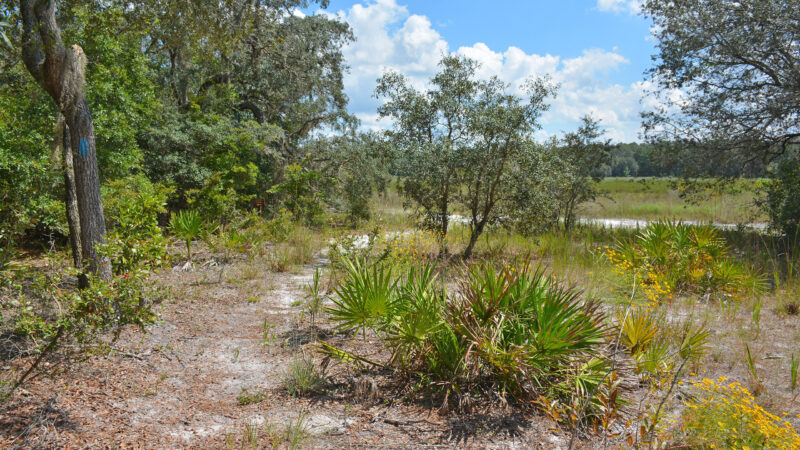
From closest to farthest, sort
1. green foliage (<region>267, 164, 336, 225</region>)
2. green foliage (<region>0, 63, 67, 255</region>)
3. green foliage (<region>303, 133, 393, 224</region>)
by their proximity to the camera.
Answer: green foliage (<region>0, 63, 67, 255</region>)
green foliage (<region>267, 164, 336, 225</region>)
green foliage (<region>303, 133, 393, 224</region>)

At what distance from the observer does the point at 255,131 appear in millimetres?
13000

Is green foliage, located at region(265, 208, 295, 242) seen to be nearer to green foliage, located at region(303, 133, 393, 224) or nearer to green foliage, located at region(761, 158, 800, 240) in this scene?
green foliage, located at region(303, 133, 393, 224)

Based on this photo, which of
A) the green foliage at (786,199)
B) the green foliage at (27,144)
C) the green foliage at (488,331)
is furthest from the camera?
the green foliage at (786,199)

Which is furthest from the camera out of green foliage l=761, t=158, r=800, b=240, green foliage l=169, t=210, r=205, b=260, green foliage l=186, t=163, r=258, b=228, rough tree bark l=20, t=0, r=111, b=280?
green foliage l=761, t=158, r=800, b=240

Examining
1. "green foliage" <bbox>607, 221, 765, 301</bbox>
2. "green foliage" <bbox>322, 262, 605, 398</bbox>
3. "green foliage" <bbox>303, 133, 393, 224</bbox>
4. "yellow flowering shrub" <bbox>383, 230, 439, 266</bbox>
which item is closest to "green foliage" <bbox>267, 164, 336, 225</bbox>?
"green foliage" <bbox>303, 133, 393, 224</bbox>

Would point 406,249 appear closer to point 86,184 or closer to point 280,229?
point 280,229

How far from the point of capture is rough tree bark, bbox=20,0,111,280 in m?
4.27

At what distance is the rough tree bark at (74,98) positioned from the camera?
4273mm

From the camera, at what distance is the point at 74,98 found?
179 inches

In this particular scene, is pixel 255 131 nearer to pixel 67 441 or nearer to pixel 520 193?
pixel 520 193

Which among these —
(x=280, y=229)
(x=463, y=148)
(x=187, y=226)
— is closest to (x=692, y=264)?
(x=463, y=148)

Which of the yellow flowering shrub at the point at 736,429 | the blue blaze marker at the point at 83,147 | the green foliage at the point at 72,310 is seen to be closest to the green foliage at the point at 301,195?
the blue blaze marker at the point at 83,147

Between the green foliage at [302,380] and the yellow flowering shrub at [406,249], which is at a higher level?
the yellow flowering shrub at [406,249]

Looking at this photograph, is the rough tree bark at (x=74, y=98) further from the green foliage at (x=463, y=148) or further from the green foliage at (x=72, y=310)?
the green foliage at (x=463, y=148)
